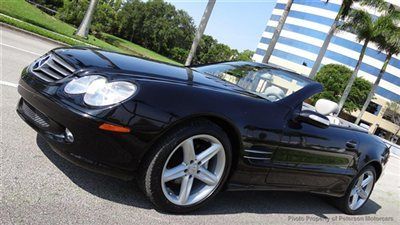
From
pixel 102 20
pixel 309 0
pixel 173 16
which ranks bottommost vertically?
pixel 102 20

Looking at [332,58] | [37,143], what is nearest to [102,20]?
[332,58]

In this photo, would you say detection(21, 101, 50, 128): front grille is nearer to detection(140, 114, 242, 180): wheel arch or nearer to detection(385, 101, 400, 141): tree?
detection(140, 114, 242, 180): wheel arch

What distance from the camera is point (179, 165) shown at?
10.6 feet

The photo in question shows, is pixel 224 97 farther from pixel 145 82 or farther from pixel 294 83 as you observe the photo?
pixel 294 83

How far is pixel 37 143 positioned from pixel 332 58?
79508mm

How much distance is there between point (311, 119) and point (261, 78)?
2.69ft

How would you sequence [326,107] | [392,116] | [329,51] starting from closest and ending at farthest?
[326,107], [392,116], [329,51]

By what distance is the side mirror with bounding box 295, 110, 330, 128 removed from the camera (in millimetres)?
3688

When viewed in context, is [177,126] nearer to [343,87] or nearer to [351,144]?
[351,144]

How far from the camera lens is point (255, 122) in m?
3.42

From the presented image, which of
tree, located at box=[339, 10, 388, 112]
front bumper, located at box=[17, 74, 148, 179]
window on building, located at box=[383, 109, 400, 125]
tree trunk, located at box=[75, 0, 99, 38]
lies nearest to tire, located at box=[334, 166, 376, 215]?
front bumper, located at box=[17, 74, 148, 179]

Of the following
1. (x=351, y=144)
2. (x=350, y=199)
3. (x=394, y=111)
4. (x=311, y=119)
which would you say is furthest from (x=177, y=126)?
(x=394, y=111)

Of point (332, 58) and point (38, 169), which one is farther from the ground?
point (332, 58)

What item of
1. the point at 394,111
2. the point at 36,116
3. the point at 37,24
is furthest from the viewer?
the point at 394,111
